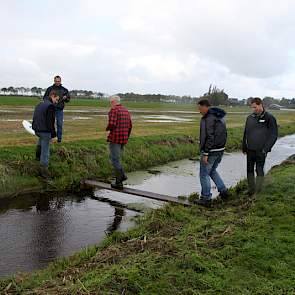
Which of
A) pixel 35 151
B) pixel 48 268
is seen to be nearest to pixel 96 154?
pixel 35 151

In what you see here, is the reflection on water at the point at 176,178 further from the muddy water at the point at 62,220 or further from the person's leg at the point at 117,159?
the person's leg at the point at 117,159

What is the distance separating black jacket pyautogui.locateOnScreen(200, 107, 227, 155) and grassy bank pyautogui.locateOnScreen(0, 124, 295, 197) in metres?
4.31

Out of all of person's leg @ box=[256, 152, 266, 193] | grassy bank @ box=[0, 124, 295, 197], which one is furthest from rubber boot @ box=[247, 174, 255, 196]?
grassy bank @ box=[0, 124, 295, 197]

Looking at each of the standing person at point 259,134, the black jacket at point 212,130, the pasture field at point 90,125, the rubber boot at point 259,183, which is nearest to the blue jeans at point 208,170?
the black jacket at point 212,130

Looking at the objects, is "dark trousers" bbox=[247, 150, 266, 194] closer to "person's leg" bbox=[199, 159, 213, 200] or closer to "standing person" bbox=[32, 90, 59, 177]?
"person's leg" bbox=[199, 159, 213, 200]

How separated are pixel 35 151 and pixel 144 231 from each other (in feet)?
19.7

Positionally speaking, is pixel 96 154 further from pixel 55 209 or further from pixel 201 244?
pixel 201 244

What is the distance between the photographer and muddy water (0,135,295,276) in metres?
6.58

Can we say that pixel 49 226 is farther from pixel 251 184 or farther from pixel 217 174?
pixel 251 184

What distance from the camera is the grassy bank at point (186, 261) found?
4.89m

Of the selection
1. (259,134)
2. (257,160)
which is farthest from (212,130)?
(257,160)

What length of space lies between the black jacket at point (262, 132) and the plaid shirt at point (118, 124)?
305 centimetres

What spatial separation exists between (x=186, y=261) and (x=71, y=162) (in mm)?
7522

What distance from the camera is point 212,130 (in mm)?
8719
